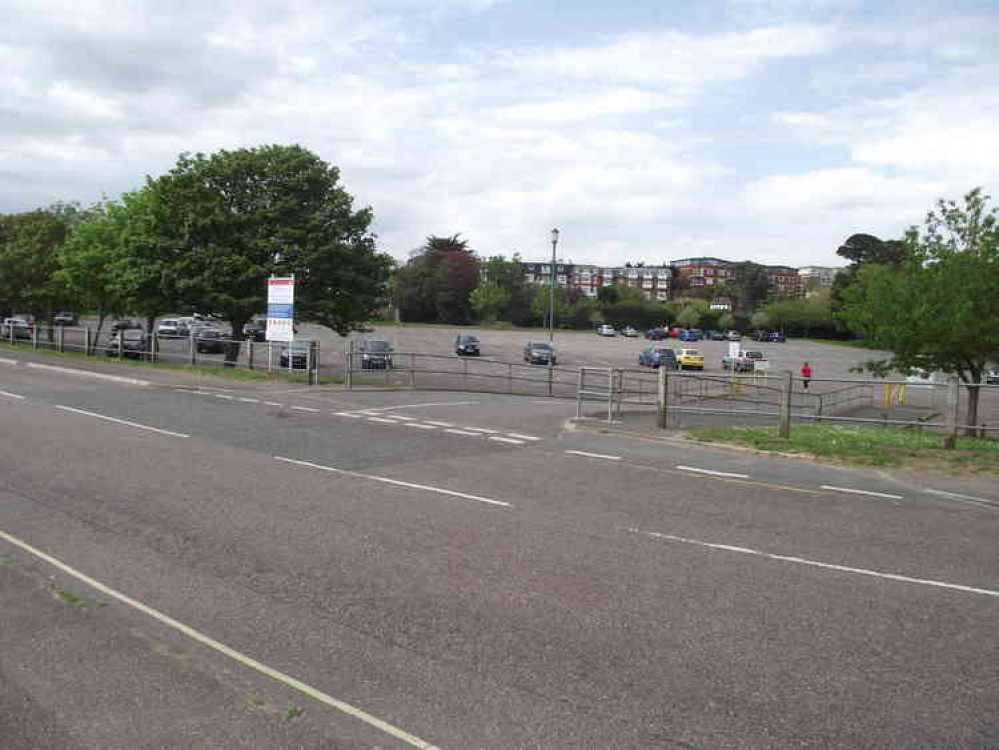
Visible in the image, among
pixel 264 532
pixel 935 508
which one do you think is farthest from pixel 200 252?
pixel 935 508

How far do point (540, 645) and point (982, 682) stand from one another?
251 centimetres

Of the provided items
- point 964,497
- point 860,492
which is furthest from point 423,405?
point 964,497

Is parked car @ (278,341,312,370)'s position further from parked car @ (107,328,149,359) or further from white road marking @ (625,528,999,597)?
white road marking @ (625,528,999,597)

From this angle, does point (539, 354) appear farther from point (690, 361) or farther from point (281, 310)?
point (281, 310)

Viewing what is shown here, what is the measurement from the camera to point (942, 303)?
20562mm

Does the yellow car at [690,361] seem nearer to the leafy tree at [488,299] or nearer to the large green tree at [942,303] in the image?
the large green tree at [942,303]

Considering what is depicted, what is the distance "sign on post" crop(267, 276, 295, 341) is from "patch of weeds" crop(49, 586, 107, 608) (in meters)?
18.5

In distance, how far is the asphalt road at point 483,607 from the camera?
388 cm

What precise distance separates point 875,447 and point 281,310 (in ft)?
57.6

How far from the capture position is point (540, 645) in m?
4.76

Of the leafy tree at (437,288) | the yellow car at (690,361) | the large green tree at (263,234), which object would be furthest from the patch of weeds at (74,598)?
the leafy tree at (437,288)

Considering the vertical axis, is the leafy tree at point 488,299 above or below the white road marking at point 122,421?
above

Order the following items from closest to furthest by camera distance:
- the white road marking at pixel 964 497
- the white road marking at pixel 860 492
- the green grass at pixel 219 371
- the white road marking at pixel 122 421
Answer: the white road marking at pixel 964 497 → the white road marking at pixel 860 492 → the white road marking at pixel 122 421 → the green grass at pixel 219 371

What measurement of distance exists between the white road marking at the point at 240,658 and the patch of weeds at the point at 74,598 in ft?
0.42
